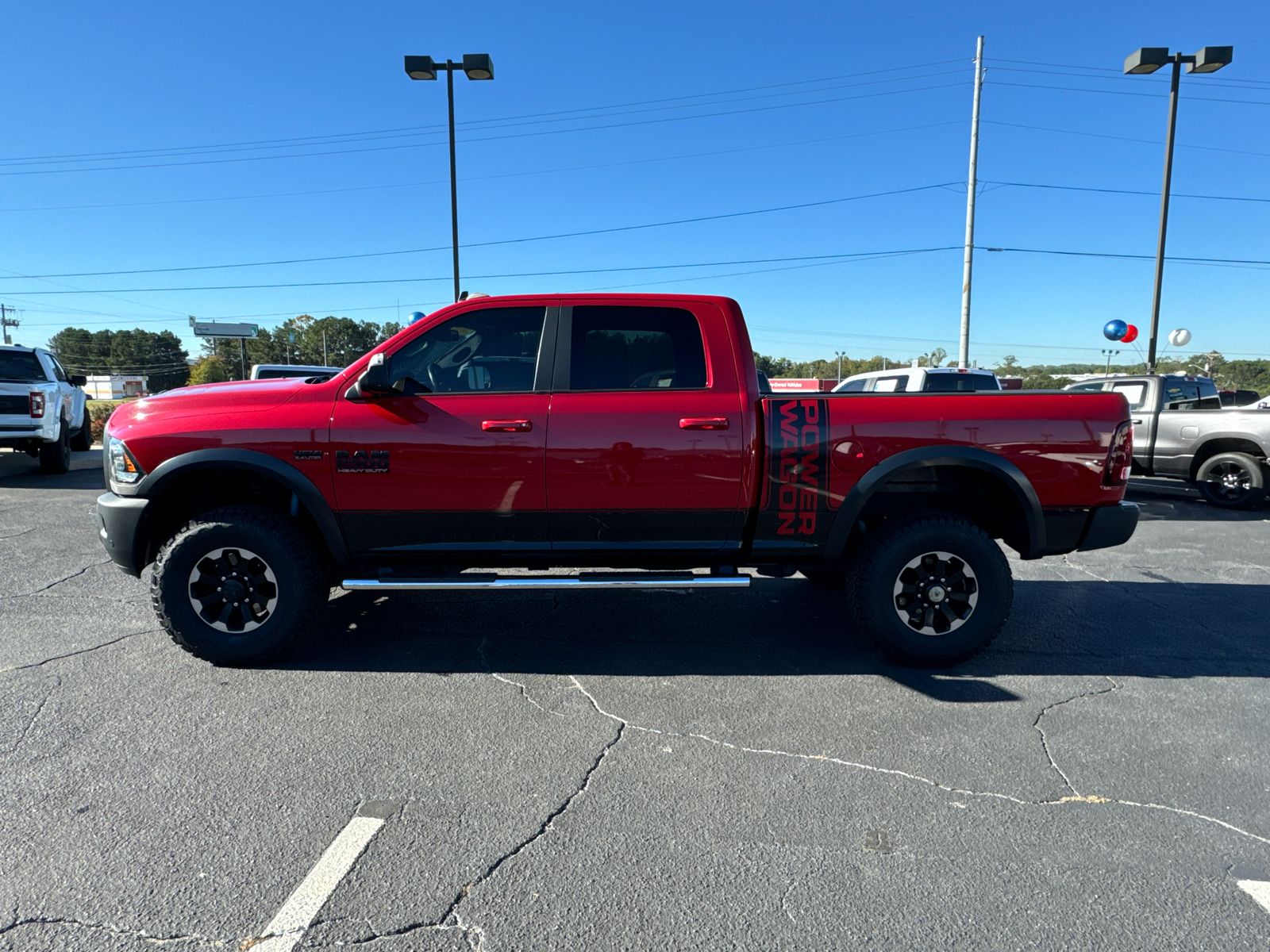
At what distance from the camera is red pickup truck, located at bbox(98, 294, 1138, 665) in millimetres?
3814

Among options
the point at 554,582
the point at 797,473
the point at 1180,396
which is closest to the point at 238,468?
the point at 554,582

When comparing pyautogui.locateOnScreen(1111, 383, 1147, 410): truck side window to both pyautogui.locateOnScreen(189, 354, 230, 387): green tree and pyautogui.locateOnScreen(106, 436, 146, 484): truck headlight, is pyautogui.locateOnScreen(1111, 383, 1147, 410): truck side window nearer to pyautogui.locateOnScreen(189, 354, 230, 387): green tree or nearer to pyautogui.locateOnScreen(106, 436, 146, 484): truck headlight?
pyautogui.locateOnScreen(106, 436, 146, 484): truck headlight

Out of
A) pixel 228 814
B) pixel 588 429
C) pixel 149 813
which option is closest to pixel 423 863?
pixel 228 814

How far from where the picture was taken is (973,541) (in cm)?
388

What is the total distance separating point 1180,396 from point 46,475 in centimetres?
1694

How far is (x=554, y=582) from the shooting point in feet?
12.4

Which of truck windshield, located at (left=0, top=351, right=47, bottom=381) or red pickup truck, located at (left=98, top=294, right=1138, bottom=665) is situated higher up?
truck windshield, located at (left=0, top=351, right=47, bottom=381)

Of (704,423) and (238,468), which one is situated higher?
(704,423)

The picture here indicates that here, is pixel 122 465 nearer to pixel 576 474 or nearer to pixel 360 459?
pixel 360 459

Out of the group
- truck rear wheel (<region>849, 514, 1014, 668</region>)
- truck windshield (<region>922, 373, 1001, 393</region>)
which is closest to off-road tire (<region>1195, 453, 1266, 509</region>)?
truck windshield (<region>922, 373, 1001, 393</region>)

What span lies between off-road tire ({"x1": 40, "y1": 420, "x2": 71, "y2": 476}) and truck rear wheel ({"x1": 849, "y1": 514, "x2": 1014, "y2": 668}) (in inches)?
488

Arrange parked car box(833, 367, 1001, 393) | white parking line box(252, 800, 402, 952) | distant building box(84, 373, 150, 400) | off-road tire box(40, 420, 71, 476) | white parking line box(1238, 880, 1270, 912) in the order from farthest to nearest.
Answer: distant building box(84, 373, 150, 400) < off-road tire box(40, 420, 71, 476) < parked car box(833, 367, 1001, 393) < white parking line box(1238, 880, 1270, 912) < white parking line box(252, 800, 402, 952)

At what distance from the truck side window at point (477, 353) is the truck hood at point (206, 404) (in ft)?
2.05

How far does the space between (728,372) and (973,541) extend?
5.18ft
